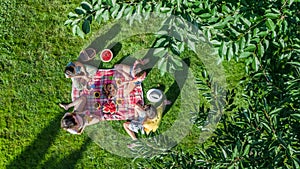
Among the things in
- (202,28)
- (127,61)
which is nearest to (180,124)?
(127,61)

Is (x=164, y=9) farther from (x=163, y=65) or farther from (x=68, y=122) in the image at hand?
(x=68, y=122)

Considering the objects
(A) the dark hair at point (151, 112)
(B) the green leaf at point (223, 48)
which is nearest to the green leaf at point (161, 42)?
(B) the green leaf at point (223, 48)

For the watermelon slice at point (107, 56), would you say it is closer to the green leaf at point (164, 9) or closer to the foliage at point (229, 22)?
the foliage at point (229, 22)

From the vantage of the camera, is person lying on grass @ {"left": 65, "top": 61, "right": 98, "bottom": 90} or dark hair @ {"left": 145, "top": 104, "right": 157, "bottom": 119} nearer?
dark hair @ {"left": 145, "top": 104, "right": 157, "bottom": 119}

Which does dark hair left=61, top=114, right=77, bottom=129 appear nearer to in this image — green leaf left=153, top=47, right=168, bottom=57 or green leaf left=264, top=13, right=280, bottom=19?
green leaf left=153, top=47, right=168, bottom=57

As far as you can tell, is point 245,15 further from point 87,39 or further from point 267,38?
point 87,39

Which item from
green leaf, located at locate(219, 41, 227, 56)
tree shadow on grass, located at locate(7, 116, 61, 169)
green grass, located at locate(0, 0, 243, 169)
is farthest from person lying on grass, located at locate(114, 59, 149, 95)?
green leaf, located at locate(219, 41, 227, 56)

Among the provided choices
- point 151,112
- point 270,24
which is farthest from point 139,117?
point 270,24
